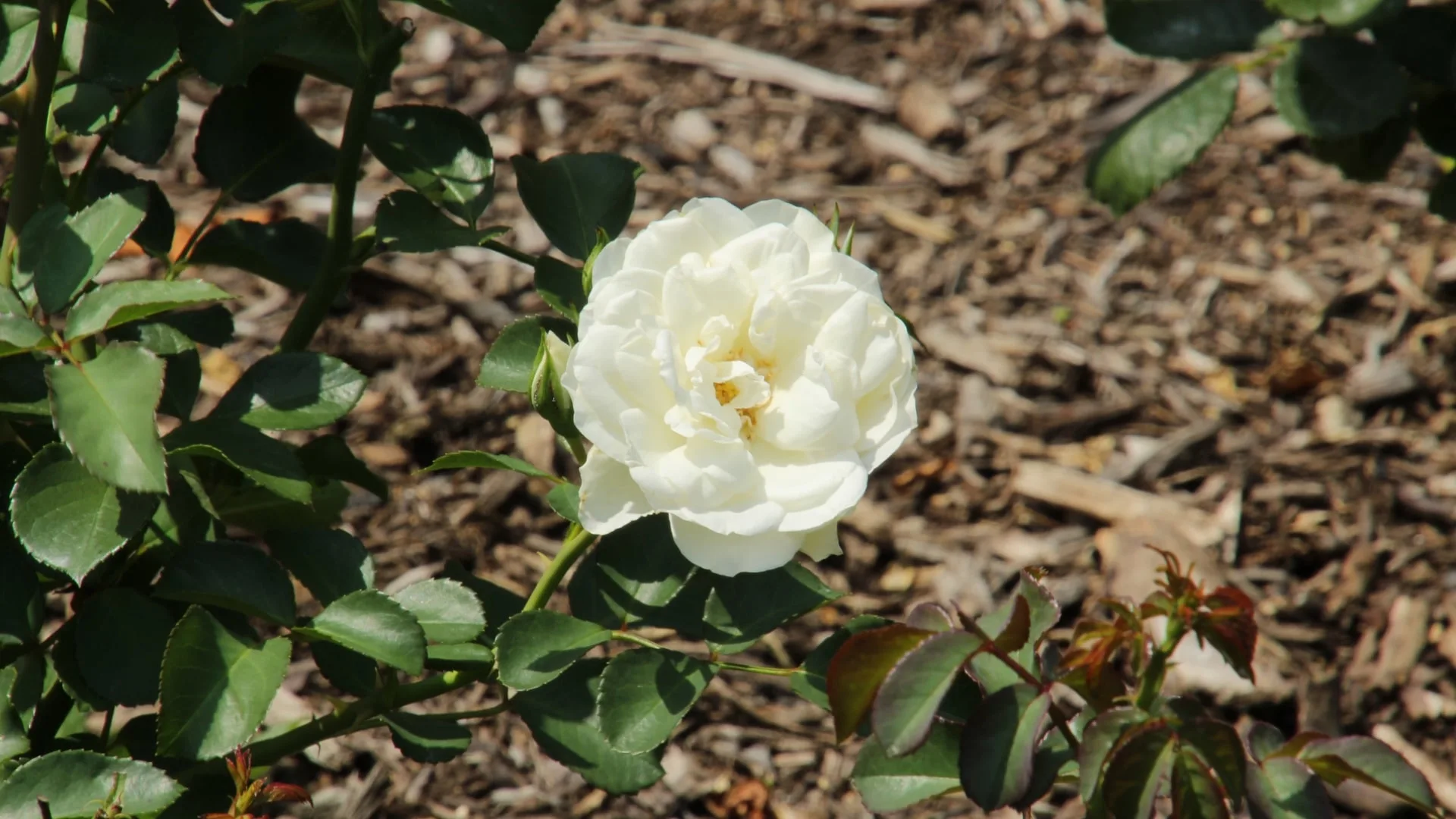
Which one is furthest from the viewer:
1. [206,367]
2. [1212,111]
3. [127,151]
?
[206,367]

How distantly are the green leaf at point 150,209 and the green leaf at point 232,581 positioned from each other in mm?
401

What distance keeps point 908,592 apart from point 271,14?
5.04ft

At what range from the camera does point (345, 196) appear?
4.10 ft

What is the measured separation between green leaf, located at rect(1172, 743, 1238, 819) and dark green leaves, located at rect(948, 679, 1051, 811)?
10 centimetres

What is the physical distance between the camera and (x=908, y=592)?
2330 millimetres

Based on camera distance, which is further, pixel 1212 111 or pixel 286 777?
pixel 286 777

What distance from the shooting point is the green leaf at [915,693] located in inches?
38.6

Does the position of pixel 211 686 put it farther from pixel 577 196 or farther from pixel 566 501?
pixel 577 196

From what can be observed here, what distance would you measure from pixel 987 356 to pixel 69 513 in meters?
1.99

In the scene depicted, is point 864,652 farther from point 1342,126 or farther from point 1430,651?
point 1430,651

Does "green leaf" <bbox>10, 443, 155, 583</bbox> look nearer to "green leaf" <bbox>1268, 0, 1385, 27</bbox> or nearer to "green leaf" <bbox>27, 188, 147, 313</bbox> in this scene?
"green leaf" <bbox>27, 188, 147, 313</bbox>

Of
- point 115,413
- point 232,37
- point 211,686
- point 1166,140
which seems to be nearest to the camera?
point 115,413

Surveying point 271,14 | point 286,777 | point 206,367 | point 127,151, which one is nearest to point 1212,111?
point 271,14

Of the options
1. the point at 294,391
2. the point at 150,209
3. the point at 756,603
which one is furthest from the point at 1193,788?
the point at 150,209
